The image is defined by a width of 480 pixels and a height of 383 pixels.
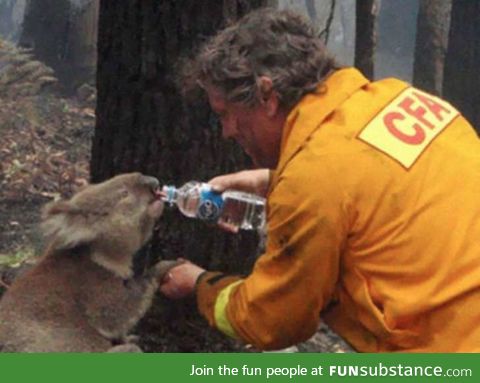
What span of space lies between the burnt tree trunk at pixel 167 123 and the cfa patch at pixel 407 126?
3.99 ft

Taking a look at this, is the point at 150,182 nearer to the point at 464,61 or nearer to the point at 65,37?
the point at 464,61

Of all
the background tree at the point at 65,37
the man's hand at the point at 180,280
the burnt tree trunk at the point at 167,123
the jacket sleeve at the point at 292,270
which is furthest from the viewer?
the background tree at the point at 65,37

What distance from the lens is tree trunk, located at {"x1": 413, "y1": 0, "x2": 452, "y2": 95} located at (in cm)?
1056

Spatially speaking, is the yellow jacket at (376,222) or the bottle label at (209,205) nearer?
the yellow jacket at (376,222)

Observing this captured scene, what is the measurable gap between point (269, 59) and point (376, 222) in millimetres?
633

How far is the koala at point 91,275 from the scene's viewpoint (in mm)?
3854

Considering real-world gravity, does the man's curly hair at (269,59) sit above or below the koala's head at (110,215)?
above

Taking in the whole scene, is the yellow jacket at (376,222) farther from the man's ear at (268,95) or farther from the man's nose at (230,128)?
the man's nose at (230,128)

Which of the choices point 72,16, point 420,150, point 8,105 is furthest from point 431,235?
point 72,16

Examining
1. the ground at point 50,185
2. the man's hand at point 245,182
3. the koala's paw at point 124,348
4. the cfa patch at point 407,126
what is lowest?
the ground at point 50,185

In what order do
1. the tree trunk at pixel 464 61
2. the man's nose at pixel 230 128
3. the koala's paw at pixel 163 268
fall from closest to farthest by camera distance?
the man's nose at pixel 230 128 → the koala's paw at pixel 163 268 → the tree trunk at pixel 464 61

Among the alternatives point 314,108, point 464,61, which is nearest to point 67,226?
point 314,108

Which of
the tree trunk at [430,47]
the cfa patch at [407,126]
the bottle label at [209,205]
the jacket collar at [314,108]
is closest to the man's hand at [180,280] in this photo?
the bottle label at [209,205]

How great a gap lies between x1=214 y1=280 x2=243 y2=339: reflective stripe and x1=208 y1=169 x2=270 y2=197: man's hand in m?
0.49
